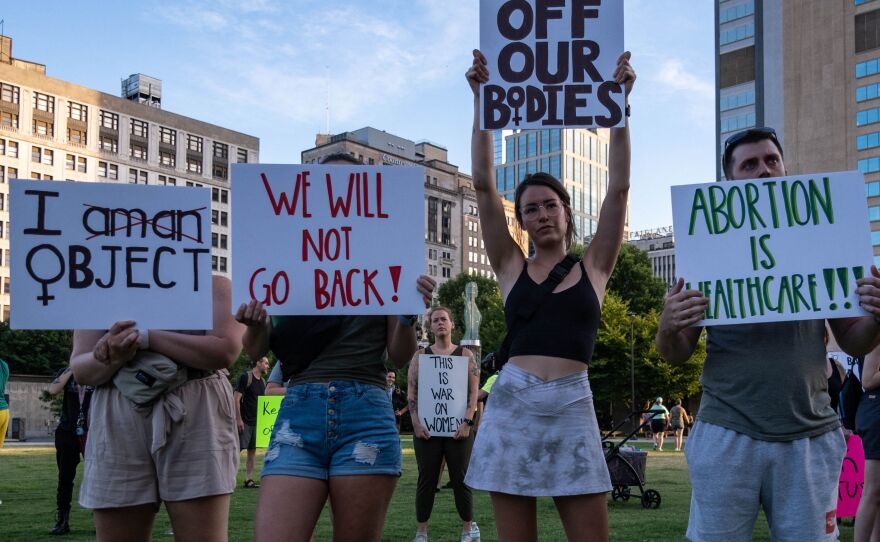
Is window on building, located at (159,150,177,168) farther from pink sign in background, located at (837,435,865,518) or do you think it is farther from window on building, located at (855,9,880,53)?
pink sign in background, located at (837,435,865,518)

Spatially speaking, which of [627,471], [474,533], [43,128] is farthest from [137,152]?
[474,533]

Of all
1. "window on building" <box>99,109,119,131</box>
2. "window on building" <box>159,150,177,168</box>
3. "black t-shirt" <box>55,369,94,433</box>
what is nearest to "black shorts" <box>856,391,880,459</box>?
"black t-shirt" <box>55,369,94,433</box>

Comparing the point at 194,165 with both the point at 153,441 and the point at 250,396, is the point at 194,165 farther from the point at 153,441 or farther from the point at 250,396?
the point at 153,441

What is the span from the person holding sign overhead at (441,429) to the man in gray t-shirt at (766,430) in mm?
4702

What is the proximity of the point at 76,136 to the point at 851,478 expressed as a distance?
108573 millimetres

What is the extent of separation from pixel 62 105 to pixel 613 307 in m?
75.6

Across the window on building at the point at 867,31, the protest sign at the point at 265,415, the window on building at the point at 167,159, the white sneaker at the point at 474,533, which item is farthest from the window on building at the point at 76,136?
the white sneaker at the point at 474,533

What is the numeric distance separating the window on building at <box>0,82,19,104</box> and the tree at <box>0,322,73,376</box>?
37062 mm

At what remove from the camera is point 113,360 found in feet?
13.0

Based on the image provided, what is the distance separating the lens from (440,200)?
436 feet

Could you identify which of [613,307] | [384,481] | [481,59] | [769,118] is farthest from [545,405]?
[769,118]

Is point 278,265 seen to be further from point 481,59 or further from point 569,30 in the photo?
point 569,30

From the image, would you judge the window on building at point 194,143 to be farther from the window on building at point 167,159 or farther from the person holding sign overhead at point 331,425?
the person holding sign overhead at point 331,425

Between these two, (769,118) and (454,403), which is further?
(769,118)
